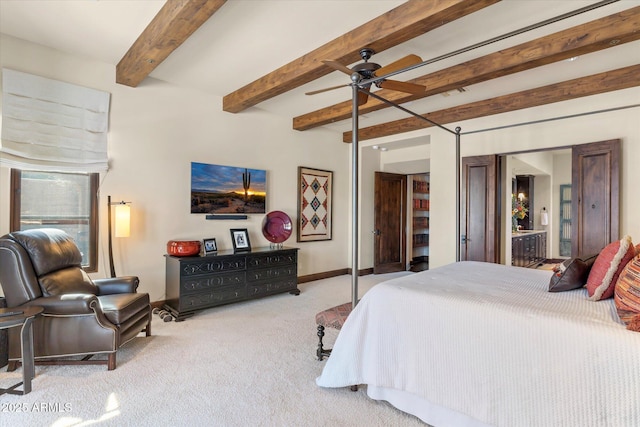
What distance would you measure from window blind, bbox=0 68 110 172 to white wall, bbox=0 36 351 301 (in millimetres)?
109

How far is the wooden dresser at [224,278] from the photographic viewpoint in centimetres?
381

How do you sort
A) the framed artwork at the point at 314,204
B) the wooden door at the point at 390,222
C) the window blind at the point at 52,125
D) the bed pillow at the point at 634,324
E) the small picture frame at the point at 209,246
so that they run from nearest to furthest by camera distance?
the bed pillow at the point at 634,324
the window blind at the point at 52,125
the small picture frame at the point at 209,246
the framed artwork at the point at 314,204
the wooden door at the point at 390,222

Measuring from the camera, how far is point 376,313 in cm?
207

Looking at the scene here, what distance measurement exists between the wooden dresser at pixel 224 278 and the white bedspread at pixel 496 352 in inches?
85.0

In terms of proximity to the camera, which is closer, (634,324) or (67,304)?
(634,324)

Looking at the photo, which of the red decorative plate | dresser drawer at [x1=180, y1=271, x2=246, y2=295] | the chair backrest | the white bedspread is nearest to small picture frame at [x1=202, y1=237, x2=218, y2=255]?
dresser drawer at [x1=180, y1=271, x2=246, y2=295]

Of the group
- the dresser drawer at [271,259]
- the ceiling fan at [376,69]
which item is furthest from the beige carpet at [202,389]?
the ceiling fan at [376,69]

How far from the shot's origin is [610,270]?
1809 mm

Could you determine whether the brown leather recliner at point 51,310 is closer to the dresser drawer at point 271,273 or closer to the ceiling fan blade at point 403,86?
the dresser drawer at point 271,273

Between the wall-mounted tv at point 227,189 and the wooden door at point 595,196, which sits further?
the wall-mounted tv at point 227,189

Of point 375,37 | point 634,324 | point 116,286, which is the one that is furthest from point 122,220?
point 634,324

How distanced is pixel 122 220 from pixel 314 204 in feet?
10.4

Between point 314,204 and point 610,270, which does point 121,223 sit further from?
point 610,270

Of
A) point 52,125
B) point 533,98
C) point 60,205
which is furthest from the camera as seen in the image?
point 533,98
